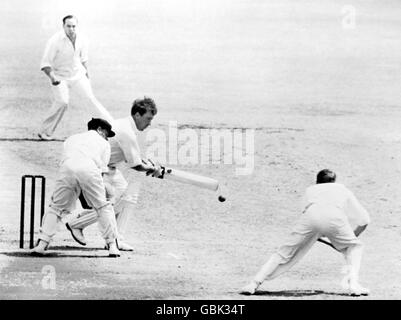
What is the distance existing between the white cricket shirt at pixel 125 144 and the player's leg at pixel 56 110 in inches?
156

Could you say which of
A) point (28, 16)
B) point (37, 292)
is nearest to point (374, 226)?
point (37, 292)

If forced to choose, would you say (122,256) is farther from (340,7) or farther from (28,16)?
(340,7)

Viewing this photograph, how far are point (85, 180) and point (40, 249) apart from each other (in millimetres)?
832

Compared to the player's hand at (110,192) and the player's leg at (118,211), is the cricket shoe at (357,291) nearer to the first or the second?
the player's leg at (118,211)

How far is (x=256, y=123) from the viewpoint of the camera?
63.7 ft

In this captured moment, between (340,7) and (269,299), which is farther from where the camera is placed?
(340,7)

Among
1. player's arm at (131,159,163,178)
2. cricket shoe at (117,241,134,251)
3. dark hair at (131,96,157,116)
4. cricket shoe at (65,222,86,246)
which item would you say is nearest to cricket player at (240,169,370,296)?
player's arm at (131,159,163,178)

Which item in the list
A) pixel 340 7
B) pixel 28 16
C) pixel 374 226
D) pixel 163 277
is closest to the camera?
pixel 163 277

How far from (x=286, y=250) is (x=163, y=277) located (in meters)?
1.42

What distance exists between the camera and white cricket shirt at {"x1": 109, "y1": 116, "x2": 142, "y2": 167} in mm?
13648

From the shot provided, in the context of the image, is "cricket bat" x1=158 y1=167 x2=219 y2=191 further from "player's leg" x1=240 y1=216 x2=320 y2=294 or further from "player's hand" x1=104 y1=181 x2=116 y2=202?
"player's leg" x1=240 y1=216 x2=320 y2=294

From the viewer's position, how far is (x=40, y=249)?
13.6 metres

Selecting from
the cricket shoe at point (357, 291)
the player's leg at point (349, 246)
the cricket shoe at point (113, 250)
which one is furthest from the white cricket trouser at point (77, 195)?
the cricket shoe at point (357, 291)

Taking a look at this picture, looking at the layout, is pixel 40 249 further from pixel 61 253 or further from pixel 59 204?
pixel 59 204
